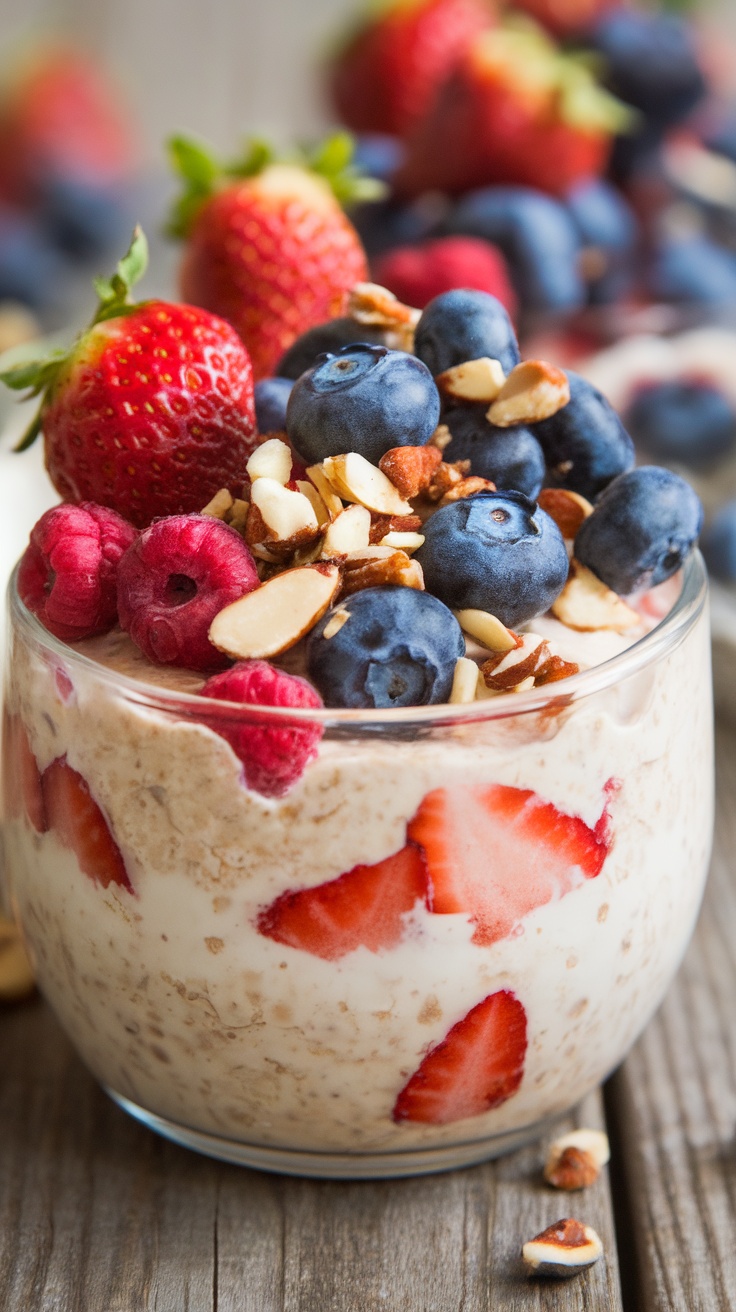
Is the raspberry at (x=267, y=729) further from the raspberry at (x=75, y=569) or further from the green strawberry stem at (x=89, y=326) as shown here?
the green strawberry stem at (x=89, y=326)

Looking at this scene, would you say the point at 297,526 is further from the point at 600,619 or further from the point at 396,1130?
the point at 396,1130

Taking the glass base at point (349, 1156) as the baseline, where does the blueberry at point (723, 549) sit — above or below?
above

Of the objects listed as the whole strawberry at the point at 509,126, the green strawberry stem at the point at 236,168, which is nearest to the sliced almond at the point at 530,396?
the green strawberry stem at the point at 236,168

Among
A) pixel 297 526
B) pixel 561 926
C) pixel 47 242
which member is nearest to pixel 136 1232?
pixel 561 926

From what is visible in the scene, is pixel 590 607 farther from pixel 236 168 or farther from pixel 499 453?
pixel 236 168

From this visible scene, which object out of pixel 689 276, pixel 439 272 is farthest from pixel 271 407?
pixel 689 276

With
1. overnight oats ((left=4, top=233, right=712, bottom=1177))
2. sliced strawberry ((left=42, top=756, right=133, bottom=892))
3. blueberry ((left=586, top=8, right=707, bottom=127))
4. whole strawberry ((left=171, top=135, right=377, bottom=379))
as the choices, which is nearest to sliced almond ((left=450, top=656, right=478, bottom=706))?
overnight oats ((left=4, top=233, right=712, bottom=1177))
